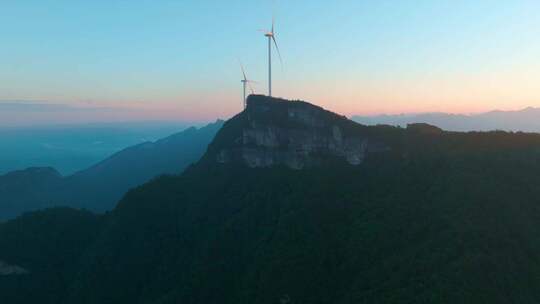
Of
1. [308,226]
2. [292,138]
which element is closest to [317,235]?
[308,226]

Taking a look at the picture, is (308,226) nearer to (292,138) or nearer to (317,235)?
(317,235)

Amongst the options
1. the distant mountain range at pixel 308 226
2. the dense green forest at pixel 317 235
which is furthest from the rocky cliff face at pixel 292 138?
the dense green forest at pixel 317 235

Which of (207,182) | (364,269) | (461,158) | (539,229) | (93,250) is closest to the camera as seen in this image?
(539,229)

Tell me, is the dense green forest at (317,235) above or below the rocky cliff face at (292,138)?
below

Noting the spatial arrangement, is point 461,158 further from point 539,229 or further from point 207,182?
point 207,182

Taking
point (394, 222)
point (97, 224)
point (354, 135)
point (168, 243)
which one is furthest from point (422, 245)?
Answer: point (97, 224)

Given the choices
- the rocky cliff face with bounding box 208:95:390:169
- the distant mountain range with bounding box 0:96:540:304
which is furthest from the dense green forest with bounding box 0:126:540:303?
the rocky cliff face with bounding box 208:95:390:169

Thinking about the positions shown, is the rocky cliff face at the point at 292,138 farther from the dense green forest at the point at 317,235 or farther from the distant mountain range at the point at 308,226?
the dense green forest at the point at 317,235
